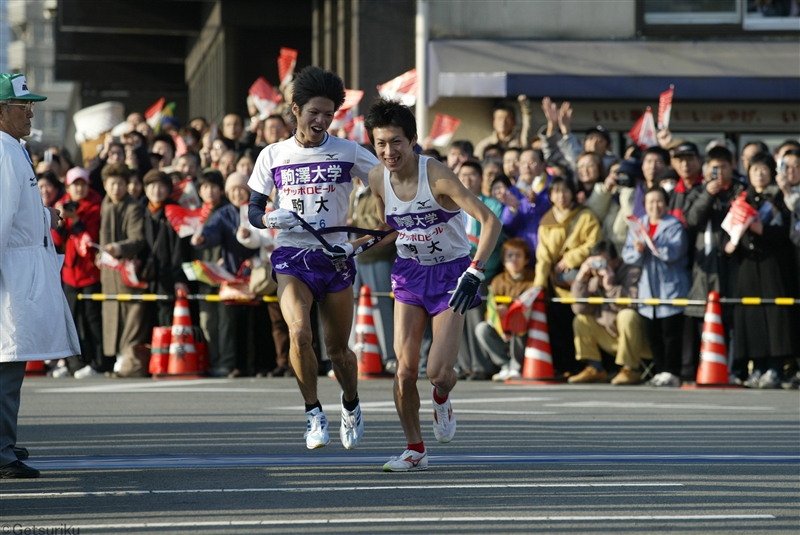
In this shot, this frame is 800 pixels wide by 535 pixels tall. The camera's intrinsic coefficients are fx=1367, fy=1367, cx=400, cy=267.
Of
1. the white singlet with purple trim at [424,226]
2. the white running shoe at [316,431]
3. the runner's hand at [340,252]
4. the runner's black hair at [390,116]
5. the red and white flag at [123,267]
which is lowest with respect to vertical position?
the white running shoe at [316,431]

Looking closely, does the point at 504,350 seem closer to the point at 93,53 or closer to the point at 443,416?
the point at 443,416

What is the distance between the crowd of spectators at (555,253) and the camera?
548 inches

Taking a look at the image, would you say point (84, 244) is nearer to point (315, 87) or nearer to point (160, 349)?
point (160, 349)

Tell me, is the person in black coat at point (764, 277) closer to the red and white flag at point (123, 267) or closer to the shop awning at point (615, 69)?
the red and white flag at point (123, 267)

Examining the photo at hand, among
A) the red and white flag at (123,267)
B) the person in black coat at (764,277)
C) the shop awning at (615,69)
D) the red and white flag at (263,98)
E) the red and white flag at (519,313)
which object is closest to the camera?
the person in black coat at (764,277)

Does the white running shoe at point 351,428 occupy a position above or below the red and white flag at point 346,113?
below

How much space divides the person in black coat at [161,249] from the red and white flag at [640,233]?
5033mm

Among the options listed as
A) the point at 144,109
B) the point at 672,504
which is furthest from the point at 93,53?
the point at 672,504

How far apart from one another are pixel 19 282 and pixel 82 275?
854 centimetres

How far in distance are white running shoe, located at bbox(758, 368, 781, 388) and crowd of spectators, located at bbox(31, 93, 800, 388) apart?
0.05 ft

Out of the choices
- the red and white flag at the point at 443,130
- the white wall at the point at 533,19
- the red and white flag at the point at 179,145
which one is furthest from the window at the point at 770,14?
the red and white flag at the point at 179,145

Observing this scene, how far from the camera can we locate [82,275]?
15.9 meters

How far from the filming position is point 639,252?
14133 millimetres

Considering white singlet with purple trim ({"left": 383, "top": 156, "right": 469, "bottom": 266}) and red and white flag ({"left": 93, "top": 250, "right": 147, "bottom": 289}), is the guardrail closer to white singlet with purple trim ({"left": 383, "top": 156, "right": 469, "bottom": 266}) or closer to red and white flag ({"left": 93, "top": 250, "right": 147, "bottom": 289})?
red and white flag ({"left": 93, "top": 250, "right": 147, "bottom": 289})
